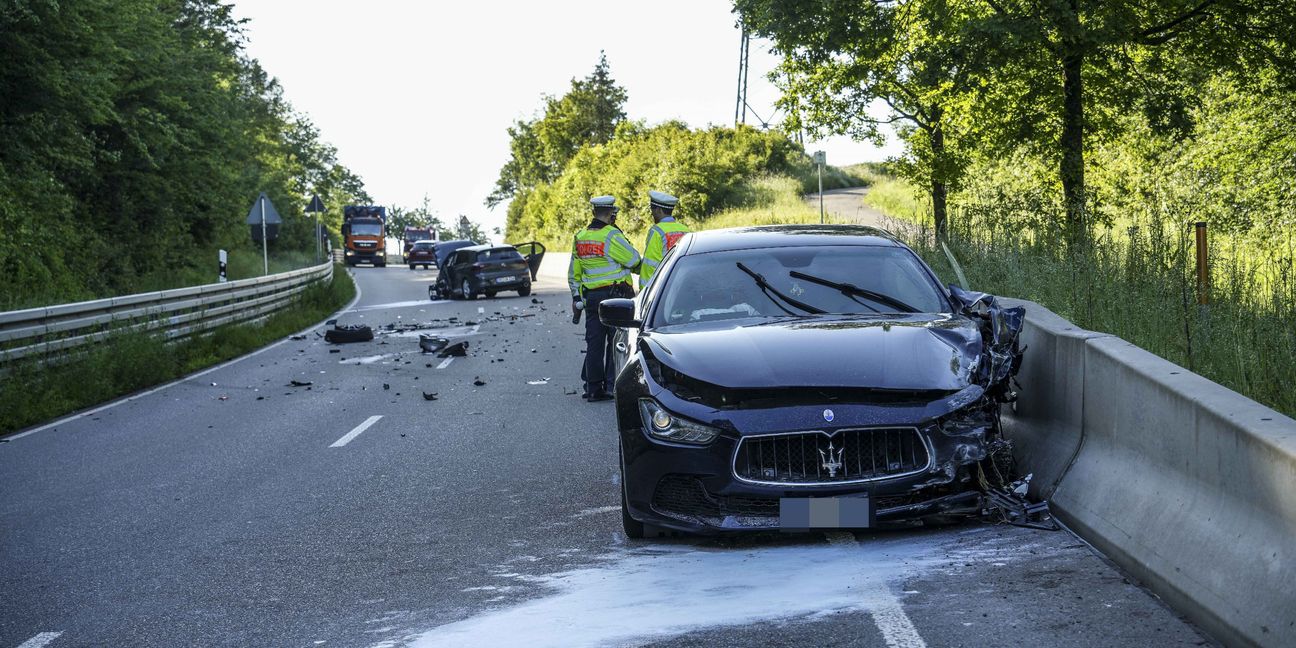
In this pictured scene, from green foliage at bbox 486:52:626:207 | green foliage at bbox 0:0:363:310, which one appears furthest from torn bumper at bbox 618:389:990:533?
green foliage at bbox 486:52:626:207

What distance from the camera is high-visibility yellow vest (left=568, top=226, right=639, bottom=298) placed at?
42.5 ft

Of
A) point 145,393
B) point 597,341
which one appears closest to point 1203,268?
point 597,341

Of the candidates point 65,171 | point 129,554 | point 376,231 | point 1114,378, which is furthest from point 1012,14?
point 376,231

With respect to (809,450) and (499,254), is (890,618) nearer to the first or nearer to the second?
(809,450)

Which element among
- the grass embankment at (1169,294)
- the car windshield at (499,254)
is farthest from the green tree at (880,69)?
the car windshield at (499,254)

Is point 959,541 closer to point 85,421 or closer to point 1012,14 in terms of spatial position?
point 85,421

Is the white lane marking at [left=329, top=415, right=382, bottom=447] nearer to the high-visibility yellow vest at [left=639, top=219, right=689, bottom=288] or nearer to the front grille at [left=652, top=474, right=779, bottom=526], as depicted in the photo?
the high-visibility yellow vest at [left=639, top=219, right=689, bottom=288]

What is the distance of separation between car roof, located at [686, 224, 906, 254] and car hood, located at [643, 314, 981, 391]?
0.97 m

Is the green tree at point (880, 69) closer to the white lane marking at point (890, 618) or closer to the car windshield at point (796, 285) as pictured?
the car windshield at point (796, 285)

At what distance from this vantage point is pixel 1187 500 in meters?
5.15

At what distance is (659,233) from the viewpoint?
40.8 feet

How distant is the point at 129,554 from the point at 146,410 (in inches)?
296

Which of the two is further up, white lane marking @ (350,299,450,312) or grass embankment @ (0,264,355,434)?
grass embankment @ (0,264,355,434)

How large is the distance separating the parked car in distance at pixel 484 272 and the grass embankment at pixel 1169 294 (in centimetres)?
2237
